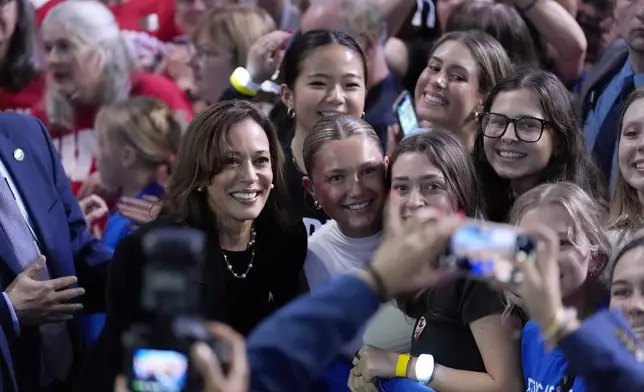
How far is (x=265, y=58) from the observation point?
Result: 15.2ft

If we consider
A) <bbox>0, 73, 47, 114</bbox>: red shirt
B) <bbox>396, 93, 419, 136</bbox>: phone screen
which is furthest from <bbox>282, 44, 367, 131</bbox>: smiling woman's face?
<bbox>0, 73, 47, 114</bbox>: red shirt

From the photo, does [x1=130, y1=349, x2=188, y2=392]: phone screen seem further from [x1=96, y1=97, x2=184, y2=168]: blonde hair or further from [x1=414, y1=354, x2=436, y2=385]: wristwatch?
[x1=96, y1=97, x2=184, y2=168]: blonde hair

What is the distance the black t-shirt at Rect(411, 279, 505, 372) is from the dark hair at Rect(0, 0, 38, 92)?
7.33 ft

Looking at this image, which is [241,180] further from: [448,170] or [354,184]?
[448,170]

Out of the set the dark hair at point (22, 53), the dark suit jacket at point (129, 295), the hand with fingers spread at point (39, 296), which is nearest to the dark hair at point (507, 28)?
the dark suit jacket at point (129, 295)

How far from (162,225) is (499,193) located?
106 cm

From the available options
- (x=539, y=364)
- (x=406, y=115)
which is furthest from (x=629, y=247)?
(x=406, y=115)

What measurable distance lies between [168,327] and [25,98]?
344 centimetres

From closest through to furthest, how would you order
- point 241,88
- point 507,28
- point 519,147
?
point 519,147 → point 507,28 → point 241,88

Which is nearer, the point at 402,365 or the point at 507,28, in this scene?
the point at 402,365

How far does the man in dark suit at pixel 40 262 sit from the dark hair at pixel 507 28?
5.24ft

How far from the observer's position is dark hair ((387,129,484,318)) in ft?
10.7

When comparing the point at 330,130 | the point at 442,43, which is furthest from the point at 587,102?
the point at 330,130

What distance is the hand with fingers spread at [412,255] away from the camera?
2076 mm
